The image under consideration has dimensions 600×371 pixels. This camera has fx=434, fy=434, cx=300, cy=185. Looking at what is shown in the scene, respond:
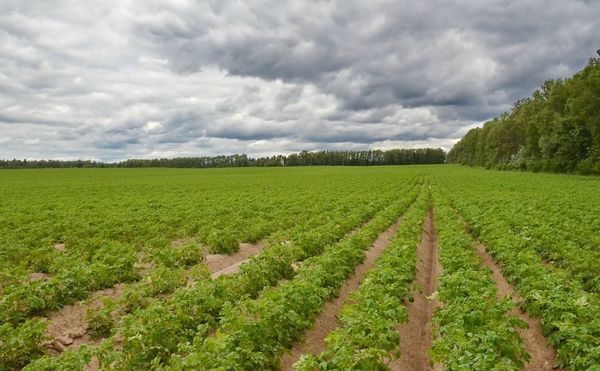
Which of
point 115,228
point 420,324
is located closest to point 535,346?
point 420,324

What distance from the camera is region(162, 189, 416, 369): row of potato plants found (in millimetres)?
6164

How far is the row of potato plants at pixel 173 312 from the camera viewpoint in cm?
707

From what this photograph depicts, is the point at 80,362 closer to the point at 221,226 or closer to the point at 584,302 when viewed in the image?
the point at 584,302

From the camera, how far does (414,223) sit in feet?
66.4

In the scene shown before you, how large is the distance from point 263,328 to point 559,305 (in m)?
5.63

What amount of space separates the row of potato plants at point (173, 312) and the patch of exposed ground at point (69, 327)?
1.04ft

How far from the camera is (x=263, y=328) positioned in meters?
7.34

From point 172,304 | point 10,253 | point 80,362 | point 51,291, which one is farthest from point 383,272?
point 10,253

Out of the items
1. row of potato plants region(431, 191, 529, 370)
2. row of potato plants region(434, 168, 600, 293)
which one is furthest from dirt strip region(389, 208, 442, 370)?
row of potato plants region(434, 168, 600, 293)

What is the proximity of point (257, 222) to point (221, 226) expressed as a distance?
7.11 feet

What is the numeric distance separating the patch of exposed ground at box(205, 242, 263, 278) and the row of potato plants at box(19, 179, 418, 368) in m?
1.87

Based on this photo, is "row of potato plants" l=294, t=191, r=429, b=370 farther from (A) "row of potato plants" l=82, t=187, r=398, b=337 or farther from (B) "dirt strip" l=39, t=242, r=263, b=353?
(B) "dirt strip" l=39, t=242, r=263, b=353

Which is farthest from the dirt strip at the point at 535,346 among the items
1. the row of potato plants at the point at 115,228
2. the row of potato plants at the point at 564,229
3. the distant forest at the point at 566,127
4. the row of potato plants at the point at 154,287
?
the distant forest at the point at 566,127

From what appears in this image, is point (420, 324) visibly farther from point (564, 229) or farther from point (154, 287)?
point (564, 229)
